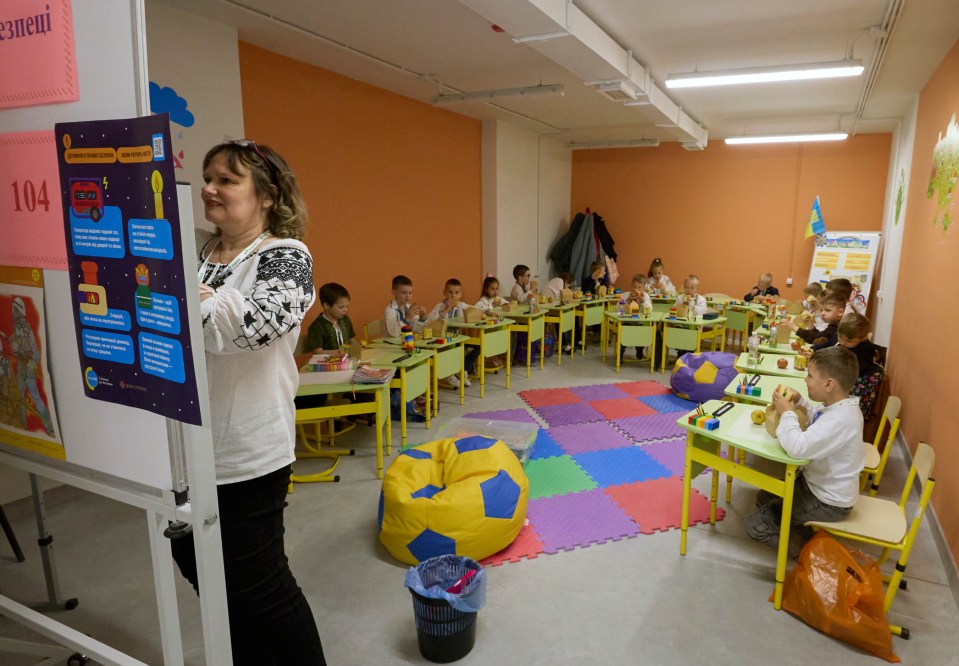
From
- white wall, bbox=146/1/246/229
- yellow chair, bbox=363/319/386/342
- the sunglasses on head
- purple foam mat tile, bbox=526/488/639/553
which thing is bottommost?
purple foam mat tile, bbox=526/488/639/553

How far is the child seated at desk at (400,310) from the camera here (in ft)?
18.7

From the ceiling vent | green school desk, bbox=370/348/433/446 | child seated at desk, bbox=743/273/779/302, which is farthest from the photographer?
child seated at desk, bbox=743/273/779/302

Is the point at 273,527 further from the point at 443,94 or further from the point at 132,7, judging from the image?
the point at 443,94

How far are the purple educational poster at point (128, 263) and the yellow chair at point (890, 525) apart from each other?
2.79 meters

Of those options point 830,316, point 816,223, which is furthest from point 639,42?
point 816,223

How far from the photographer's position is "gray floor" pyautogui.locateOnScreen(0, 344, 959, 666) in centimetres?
245

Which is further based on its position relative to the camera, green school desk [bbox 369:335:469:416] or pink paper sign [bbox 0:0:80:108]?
green school desk [bbox 369:335:469:416]

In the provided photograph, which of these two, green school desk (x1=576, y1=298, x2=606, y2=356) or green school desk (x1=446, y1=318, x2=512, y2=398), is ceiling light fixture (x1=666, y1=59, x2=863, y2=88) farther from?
green school desk (x1=576, y1=298, x2=606, y2=356)

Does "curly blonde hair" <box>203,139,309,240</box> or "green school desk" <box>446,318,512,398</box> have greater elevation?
"curly blonde hair" <box>203,139,309,240</box>

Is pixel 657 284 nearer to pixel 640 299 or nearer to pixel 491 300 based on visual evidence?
pixel 640 299

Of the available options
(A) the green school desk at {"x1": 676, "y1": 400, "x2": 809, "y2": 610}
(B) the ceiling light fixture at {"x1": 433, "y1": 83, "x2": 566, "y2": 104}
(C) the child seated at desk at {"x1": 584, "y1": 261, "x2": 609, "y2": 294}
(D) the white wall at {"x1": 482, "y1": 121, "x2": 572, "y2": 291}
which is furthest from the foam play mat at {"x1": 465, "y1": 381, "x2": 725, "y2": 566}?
(D) the white wall at {"x1": 482, "y1": 121, "x2": 572, "y2": 291}

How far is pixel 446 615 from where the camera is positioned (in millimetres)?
2311

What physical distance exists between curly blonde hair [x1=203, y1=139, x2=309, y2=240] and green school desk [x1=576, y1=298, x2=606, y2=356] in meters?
6.72

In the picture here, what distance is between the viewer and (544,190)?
1030cm
